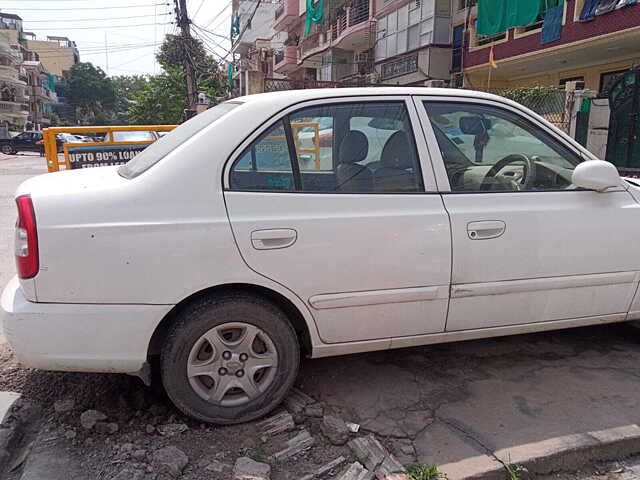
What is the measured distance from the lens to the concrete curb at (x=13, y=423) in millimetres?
2516

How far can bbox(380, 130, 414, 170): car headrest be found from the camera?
287cm

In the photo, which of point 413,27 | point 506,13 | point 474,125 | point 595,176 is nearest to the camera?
point 595,176

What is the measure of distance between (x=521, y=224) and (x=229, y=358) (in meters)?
1.69

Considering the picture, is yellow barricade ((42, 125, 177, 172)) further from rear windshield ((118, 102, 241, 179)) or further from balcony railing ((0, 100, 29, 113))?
balcony railing ((0, 100, 29, 113))

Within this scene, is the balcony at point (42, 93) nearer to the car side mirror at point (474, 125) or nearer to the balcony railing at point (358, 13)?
the balcony railing at point (358, 13)

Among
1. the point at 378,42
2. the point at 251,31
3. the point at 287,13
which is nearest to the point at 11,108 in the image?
the point at 251,31

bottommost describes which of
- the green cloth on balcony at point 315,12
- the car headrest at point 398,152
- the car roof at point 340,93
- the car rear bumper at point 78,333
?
the car rear bumper at point 78,333

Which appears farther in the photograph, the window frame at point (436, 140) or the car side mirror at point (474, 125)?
the car side mirror at point (474, 125)

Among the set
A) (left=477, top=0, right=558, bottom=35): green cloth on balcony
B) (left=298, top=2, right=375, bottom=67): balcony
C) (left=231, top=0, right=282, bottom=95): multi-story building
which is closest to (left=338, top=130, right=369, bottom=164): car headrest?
(left=477, top=0, right=558, bottom=35): green cloth on balcony

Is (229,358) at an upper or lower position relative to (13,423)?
upper

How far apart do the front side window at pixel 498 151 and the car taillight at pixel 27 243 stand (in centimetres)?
207

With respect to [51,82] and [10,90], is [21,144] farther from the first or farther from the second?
[51,82]

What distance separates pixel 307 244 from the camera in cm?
254

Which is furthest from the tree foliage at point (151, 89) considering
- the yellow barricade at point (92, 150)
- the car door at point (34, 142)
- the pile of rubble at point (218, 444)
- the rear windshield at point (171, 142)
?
the pile of rubble at point (218, 444)
